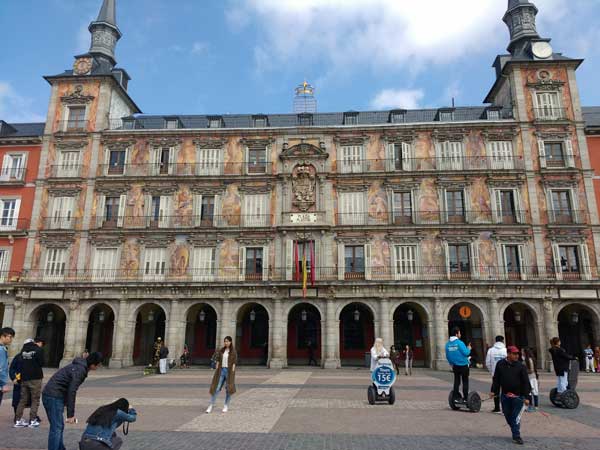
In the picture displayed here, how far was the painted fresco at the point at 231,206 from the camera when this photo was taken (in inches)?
1207

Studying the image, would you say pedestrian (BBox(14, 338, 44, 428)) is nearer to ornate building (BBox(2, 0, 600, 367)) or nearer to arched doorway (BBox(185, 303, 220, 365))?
ornate building (BBox(2, 0, 600, 367))

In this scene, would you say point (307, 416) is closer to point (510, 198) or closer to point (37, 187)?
point (510, 198)

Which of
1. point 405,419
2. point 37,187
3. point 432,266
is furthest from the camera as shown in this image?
point 37,187

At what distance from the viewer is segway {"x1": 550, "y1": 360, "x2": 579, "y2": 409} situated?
1208 centimetres

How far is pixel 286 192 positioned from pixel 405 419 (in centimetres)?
2173

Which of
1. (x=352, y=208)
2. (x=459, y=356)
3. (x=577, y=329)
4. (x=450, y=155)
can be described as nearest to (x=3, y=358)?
(x=459, y=356)

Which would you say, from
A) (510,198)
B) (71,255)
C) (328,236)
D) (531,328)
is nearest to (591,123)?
(510,198)

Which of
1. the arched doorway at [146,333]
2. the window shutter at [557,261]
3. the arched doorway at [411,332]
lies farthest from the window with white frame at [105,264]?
the window shutter at [557,261]

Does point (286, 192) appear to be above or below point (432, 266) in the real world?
above

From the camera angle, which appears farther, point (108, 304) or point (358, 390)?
point (108, 304)

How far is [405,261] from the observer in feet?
95.5

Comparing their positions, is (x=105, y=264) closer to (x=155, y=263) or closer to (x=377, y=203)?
(x=155, y=263)

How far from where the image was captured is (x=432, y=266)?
2884 cm

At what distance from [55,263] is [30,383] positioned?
23744mm
